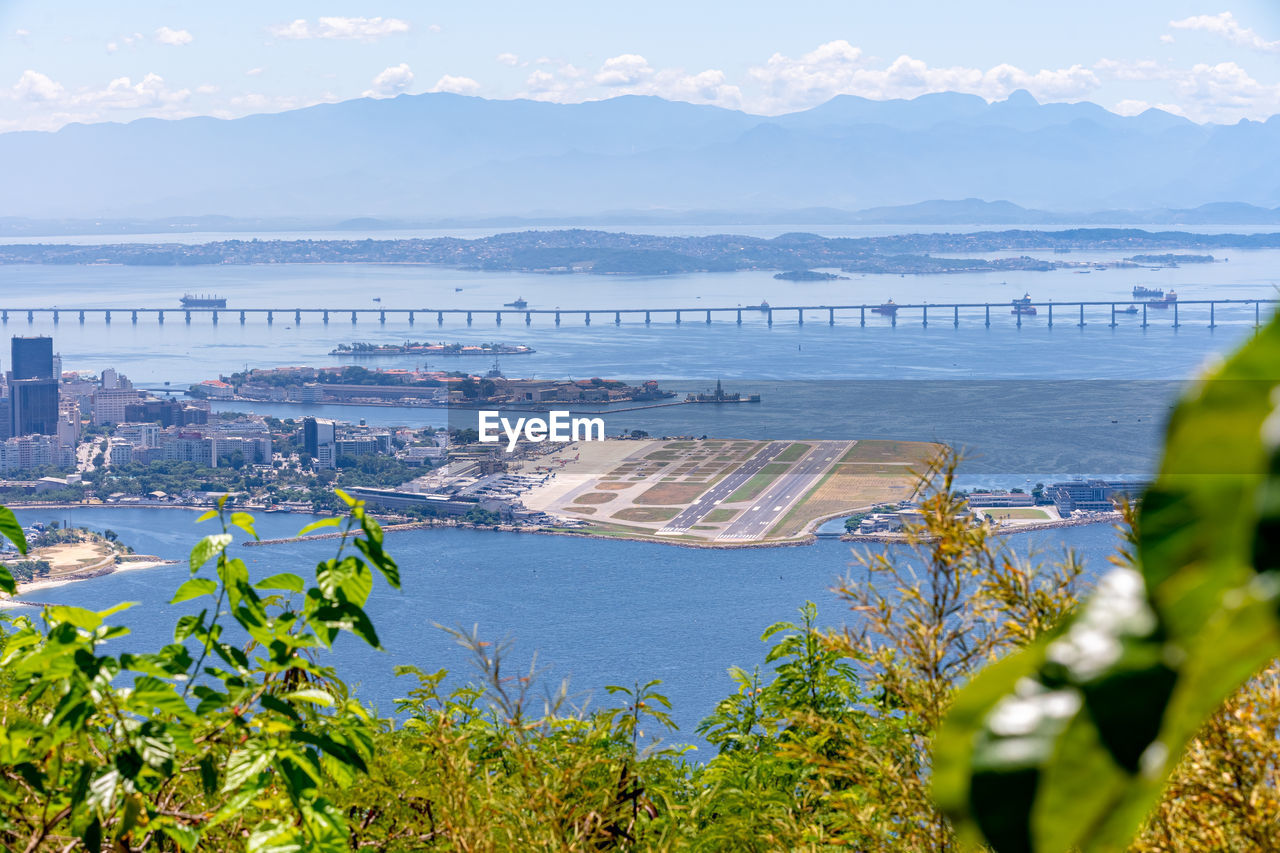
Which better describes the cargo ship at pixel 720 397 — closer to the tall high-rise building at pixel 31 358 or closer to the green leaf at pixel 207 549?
the tall high-rise building at pixel 31 358

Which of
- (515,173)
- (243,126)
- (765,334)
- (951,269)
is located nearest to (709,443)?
(765,334)

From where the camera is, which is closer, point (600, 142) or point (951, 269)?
point (951, 269)

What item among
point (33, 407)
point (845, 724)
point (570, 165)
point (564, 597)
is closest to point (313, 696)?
point (845, 724)

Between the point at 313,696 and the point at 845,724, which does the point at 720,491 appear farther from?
the point at 313,696

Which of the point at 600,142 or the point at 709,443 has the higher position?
the point at 600,142

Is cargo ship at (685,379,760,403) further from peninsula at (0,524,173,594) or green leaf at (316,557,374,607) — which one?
green leaf at (316,557,374,607)

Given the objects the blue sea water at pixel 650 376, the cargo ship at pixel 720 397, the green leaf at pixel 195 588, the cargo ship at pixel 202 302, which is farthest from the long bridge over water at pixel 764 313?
the green leaf at pixel 195 588

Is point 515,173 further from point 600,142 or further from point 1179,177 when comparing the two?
point 1179,177
